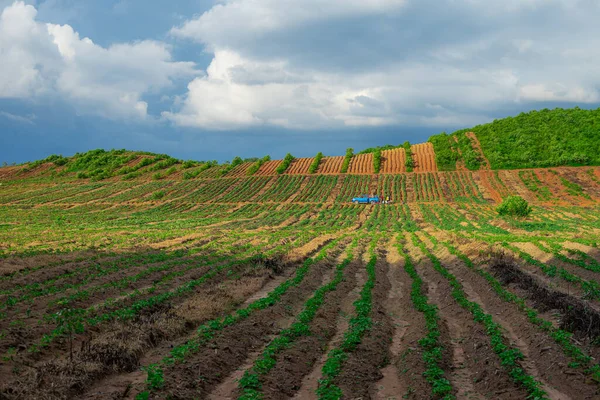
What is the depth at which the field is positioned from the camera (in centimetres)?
996

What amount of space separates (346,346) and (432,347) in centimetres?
224

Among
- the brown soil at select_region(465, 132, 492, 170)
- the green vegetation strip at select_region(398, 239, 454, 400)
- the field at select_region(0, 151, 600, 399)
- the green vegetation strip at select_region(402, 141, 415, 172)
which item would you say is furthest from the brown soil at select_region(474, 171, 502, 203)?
the green vegetation strip at select_region(398, 239, 454, 400)

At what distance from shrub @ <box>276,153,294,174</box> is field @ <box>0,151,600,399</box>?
153 ft

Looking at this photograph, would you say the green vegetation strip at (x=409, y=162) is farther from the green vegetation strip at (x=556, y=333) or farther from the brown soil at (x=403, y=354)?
the brown soil at (x=403, y=354)

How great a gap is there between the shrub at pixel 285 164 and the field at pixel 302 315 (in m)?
46.6

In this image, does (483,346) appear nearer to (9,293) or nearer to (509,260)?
(509,260)

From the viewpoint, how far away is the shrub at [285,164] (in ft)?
284

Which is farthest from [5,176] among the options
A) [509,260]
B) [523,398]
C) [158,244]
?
[523,398]

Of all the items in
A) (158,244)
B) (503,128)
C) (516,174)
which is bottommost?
(158,244)

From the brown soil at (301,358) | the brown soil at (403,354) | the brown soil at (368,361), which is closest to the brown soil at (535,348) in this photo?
the brown soil at (403,354)

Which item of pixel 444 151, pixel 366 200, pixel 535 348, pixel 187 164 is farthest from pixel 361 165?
pixel 535 348

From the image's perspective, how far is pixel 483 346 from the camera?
12.1m

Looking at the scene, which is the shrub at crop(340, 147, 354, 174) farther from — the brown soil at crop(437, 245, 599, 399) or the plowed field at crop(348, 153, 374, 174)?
the brown soil at crop(437, 245, 599, 399)

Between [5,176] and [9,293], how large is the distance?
98902mm
